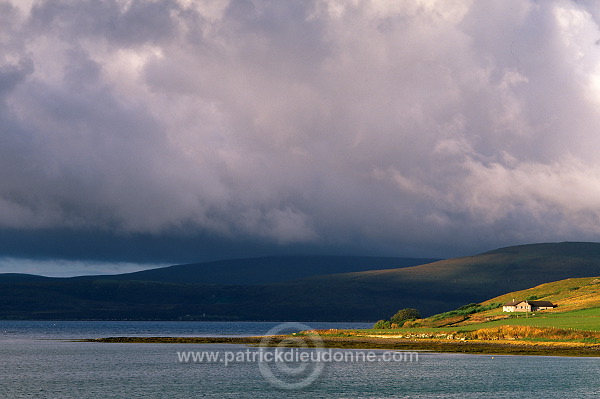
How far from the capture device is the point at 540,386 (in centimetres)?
8131

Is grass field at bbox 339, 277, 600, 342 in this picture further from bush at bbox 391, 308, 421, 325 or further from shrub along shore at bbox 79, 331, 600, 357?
bush at bbox 391, 308, 421, 325

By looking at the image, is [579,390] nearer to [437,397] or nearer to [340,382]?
[437,397]

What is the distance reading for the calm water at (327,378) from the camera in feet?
253

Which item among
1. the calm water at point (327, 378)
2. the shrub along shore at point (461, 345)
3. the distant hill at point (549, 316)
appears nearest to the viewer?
the calm water at point (327, 378)

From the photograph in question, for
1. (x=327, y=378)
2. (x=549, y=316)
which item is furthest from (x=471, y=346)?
(x=327, y=378)

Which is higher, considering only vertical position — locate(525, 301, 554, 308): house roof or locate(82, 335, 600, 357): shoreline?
locate(525, 301, 554, 308): house roof

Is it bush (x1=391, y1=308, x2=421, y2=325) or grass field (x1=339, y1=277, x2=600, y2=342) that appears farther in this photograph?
bush (x1=391, y1=308, x2=421, y2=325)

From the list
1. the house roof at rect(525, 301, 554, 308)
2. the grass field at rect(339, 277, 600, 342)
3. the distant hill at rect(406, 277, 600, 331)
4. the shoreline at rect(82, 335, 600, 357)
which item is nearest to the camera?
the shoreline at rect(82, 335, 600, 357)

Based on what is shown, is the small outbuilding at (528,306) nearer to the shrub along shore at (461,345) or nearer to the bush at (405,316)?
the bush at (405,316)

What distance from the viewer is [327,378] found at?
300 ft

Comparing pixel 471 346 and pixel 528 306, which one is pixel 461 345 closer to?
pixel 471 346

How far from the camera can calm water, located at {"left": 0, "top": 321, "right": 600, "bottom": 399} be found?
77062mm

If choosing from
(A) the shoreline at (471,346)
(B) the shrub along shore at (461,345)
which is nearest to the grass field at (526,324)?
(B) the shrub along shore at (461,345)

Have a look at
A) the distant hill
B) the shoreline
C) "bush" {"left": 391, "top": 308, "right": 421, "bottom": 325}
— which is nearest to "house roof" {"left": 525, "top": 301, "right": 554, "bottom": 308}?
the distant hill
